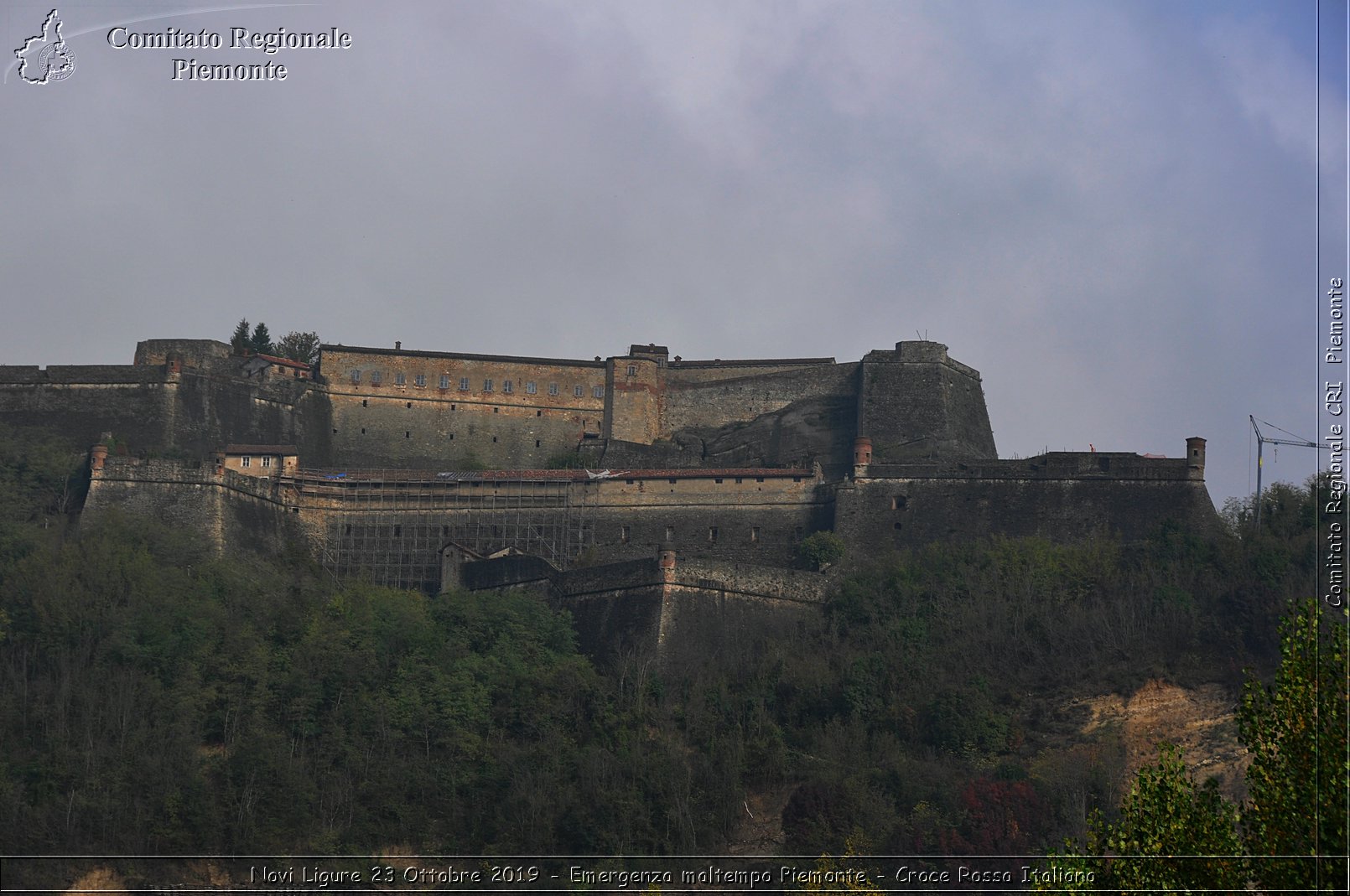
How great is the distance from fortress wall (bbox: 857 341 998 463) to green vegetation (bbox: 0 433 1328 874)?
5833 millimetres

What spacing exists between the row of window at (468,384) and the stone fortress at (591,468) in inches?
2.0

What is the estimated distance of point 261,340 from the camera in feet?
199

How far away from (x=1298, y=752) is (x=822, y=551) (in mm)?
28618

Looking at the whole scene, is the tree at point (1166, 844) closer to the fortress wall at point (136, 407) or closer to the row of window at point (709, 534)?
the row of window at point (709, 534)

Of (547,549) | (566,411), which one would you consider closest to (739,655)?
(547,549)

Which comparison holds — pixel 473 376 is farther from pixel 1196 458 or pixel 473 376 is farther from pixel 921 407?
pixel 1196 458

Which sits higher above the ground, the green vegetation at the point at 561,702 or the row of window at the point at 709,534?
the row of window at the point at 709,534

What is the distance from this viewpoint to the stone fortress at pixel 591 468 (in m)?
43.1

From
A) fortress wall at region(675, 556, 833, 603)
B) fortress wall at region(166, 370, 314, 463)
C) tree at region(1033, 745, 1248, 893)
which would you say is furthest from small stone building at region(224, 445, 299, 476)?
tree at region(1033, 745, 1248, 893)

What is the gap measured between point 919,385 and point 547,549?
10.9 metres

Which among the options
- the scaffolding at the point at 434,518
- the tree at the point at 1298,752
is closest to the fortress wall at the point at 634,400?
the scaffolding at the point at 434,518

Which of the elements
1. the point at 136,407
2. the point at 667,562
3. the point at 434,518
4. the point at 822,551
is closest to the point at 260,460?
the point at 136,407

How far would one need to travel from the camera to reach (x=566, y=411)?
5181 cm

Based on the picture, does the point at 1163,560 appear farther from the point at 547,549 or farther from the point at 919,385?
the point at 547,549
